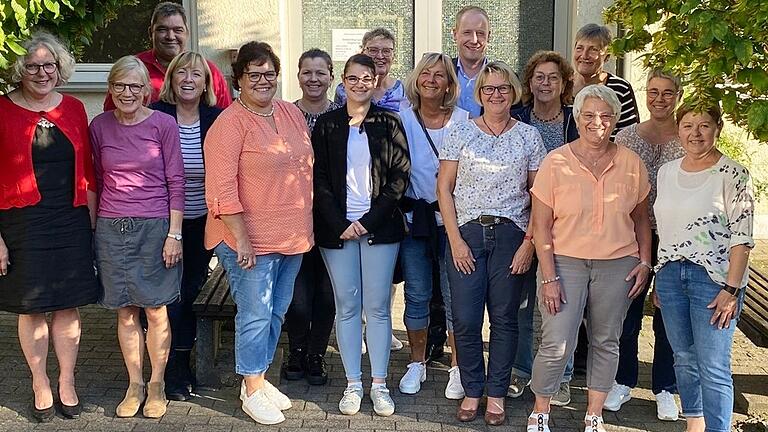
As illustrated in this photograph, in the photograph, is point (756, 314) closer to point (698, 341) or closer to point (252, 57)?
point (698, 341)

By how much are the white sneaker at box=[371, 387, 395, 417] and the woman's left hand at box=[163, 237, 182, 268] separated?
1.28 metres

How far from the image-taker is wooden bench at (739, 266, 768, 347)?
429cm

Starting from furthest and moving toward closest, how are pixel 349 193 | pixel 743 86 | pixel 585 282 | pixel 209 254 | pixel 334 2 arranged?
pixel 334 2, pixel 209 254, pixel 349 193, pixel 585 282, pixel 743 86

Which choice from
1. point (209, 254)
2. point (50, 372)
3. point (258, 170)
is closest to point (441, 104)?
point (258, 170)

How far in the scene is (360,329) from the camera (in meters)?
4.57

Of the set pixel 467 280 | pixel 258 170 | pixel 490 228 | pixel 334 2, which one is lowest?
pixel 467 280

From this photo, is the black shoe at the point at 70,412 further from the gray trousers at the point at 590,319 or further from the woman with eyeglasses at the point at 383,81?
the gray trousers at the point at 590,319

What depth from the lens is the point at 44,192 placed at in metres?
4.14

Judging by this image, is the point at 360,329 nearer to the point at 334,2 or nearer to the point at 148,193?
the point at 148,193

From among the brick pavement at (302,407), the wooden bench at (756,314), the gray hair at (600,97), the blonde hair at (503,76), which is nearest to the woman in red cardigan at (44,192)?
the brick pavement at (302,407)

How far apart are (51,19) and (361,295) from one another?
2199 millimetres

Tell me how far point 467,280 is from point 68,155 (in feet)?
6.93

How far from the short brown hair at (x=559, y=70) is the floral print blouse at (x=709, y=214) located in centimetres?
93

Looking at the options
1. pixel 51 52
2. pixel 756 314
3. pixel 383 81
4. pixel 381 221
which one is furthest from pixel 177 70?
pixel 756 314
